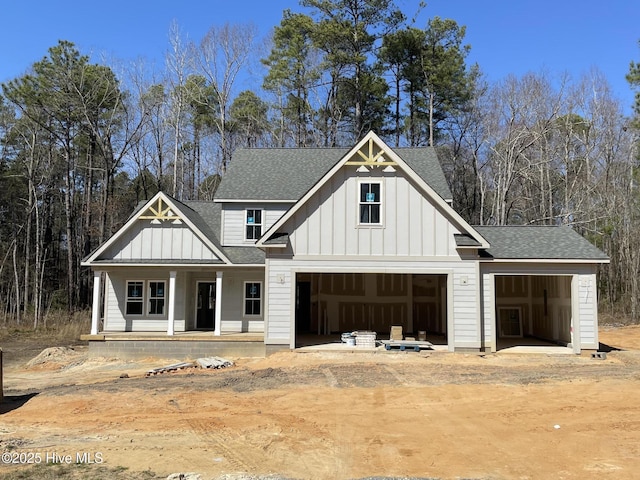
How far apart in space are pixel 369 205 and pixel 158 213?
26.6ft

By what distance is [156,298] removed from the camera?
64.1 ft

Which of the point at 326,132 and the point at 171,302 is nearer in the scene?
the point at 171,302

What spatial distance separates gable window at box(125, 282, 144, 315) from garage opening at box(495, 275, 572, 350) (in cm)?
1400

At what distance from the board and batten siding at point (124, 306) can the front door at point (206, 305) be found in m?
1.31

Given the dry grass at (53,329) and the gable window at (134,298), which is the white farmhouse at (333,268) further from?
the dry grass at (53,329)

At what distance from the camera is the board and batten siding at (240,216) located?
21087 mm

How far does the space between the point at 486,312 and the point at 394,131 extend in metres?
24.8

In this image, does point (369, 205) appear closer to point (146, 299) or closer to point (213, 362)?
point (213, 362)

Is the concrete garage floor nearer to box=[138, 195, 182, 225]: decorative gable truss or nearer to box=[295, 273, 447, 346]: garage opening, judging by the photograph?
box=[295, 273, 447, 346]: garage opening

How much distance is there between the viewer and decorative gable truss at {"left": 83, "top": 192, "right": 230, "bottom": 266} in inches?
730

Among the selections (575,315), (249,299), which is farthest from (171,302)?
(575,315)

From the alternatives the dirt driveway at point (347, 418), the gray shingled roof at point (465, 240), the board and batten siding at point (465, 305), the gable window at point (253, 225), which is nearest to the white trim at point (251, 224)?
the gable window at point (253, 225)

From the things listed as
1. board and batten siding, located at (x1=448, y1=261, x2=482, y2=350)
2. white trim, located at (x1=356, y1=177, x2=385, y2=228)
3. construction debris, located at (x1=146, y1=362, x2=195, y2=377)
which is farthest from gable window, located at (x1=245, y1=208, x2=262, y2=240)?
board and batten siding, located at (x1=448, y1=261, x2=482, y2=350)

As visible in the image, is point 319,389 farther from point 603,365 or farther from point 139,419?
point 603,365
